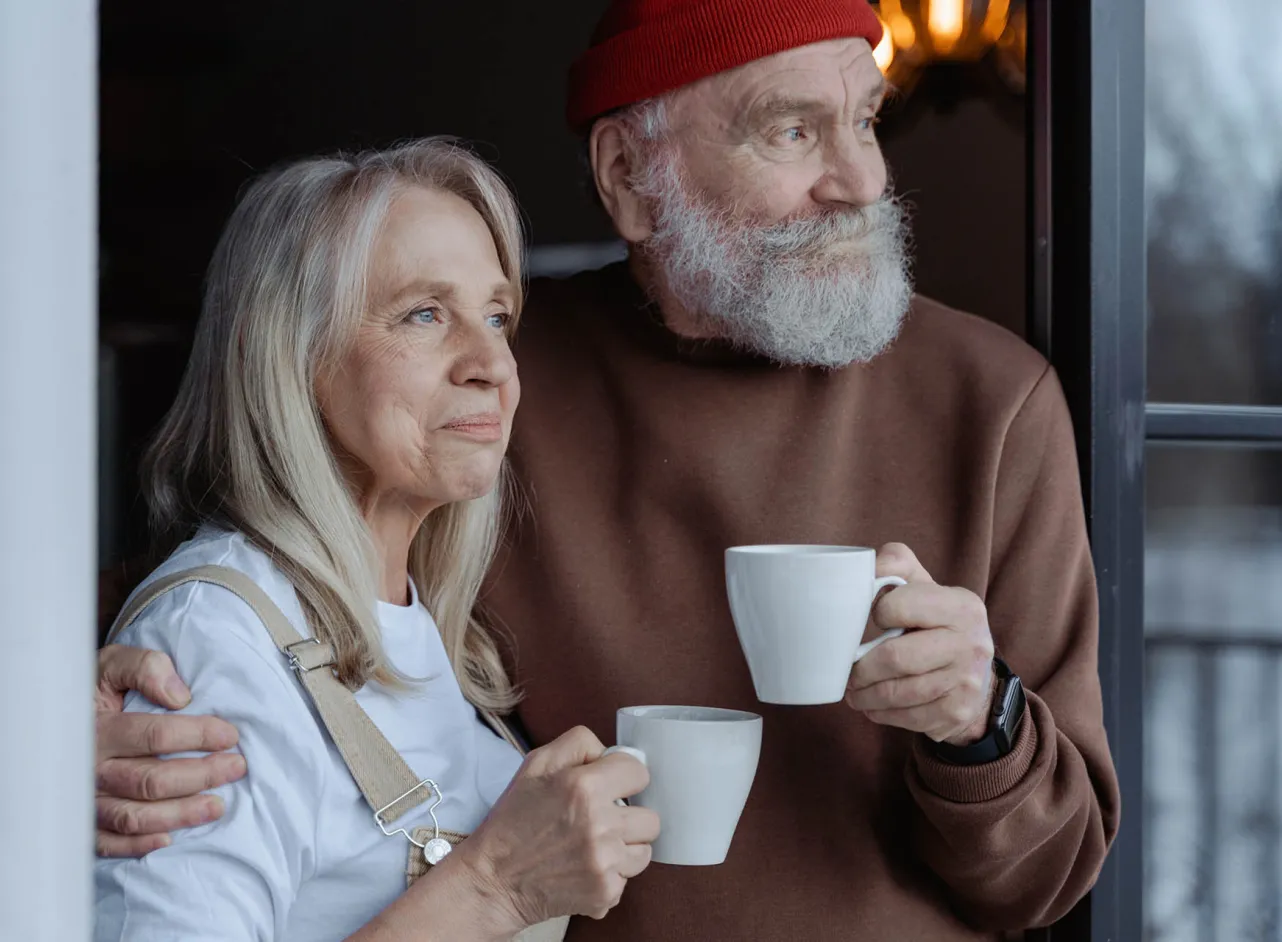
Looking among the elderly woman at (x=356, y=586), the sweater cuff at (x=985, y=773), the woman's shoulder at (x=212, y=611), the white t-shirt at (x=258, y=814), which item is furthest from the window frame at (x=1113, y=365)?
the woman's shoulder at (x=212, y=611)

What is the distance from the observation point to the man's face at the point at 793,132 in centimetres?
172

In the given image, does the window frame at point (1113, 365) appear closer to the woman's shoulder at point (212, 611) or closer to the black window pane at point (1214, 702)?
the black window pane at point (1214, 702)

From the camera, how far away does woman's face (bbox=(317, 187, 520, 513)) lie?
1375mm

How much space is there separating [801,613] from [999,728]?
32 centimetres

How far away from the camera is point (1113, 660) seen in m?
1.72

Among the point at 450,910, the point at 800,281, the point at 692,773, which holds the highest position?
the point at 800,281

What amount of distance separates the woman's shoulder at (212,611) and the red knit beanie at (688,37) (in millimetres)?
877

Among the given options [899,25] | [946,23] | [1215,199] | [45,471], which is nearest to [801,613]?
[45,471]

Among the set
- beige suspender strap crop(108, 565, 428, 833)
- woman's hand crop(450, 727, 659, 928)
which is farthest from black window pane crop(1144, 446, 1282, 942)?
beige suspender strap crop(108, 565, 428, 833)

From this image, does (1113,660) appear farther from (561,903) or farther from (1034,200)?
(561,903)

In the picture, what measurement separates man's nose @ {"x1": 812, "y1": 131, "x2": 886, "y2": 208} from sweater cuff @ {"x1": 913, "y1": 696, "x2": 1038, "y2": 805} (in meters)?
0.70

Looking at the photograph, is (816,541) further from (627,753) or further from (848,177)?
(627,753)

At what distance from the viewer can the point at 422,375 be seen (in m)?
1.38

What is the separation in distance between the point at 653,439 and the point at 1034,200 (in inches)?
24.7
